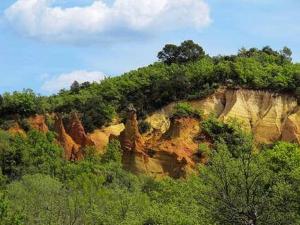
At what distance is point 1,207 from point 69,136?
5479cm

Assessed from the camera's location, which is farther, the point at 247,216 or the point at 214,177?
the point at 214,177

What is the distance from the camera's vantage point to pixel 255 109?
92625mm

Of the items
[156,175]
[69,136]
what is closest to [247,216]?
[156,175]

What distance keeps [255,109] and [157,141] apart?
17758 millimetres

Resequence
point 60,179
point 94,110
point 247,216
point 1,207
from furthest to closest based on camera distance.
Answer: point 94,110
point 60,179
point 1,207
point 247,216

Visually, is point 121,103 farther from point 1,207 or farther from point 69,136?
point 1,207

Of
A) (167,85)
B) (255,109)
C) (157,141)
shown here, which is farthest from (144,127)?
(255,109)

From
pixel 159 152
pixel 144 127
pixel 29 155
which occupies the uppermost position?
pixel 144 127

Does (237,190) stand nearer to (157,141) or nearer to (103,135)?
(157,141)

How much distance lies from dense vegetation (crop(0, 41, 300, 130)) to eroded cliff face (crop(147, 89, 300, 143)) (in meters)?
1.13

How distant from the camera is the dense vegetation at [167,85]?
93.7 metres

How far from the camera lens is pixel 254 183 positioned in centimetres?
2839

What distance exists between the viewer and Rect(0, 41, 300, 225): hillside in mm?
30669

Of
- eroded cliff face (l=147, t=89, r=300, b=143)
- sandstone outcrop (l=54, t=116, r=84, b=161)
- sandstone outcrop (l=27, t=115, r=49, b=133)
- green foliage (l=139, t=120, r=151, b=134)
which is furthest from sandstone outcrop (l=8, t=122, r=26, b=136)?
eroded cliff face (l=147, t=89, r=300, b=143)
